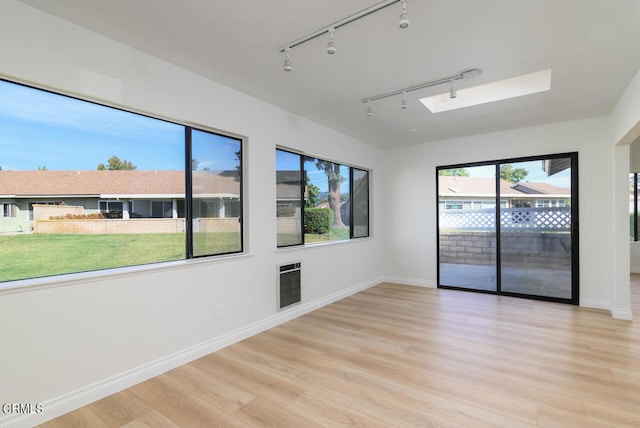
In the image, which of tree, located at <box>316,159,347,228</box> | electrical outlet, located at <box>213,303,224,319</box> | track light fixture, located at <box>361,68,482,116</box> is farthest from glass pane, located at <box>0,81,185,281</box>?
tree, located at <box>316,159,347,228</box>

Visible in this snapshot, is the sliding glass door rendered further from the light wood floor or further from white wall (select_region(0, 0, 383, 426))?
white wall (select_region(0, 0, 383, 426))

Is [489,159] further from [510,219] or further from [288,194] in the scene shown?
[288,194]

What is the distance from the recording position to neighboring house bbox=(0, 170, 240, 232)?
208 centimetres

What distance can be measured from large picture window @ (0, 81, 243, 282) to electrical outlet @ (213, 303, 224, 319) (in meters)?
0.53

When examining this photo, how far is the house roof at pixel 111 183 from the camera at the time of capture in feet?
6.88

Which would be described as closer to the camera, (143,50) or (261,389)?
(261,389)

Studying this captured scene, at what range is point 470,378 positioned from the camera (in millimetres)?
2451

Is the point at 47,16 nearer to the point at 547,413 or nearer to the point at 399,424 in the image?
the point at 399,424

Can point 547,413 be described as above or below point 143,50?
below

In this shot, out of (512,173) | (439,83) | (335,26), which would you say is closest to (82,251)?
(335,26)

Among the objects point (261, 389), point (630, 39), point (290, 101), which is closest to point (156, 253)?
point (261, 389)

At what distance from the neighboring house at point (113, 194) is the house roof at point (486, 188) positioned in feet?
12.8

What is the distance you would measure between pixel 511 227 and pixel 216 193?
4.56m

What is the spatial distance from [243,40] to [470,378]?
3191 millimetres
